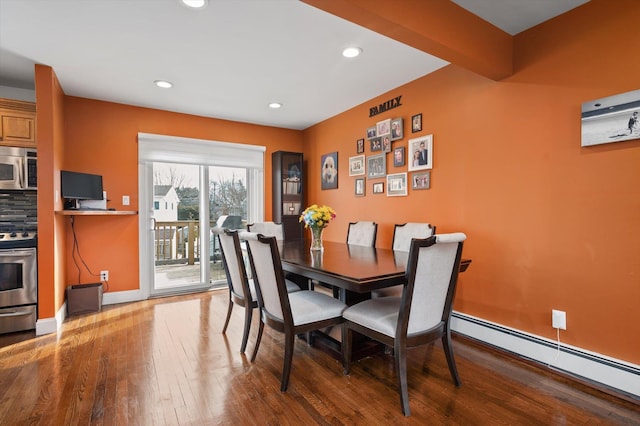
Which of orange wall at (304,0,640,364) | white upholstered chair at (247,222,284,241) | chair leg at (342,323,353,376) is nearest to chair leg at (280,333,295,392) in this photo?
chair leg at (342,323,353,376)

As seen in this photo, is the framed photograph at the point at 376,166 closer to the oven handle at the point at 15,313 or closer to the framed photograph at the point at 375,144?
the framed photograph at the point at 375,144

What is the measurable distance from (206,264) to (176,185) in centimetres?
118

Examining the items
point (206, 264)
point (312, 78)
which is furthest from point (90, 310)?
point (312, 78)

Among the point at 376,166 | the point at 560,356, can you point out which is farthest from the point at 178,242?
the point at 560,356

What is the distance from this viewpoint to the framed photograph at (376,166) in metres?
3.69

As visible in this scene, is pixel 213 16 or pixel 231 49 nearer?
pixel 213 16

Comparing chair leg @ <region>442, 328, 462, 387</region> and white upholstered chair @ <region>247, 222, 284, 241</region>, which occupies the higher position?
white upholstered chair @ <region>247, 222, 284, 241</region>

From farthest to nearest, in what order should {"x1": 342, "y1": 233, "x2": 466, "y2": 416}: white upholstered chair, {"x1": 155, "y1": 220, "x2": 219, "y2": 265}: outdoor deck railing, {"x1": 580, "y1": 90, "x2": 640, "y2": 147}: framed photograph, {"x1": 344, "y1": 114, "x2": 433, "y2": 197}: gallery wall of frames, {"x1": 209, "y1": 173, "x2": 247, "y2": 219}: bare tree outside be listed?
1. {"x1": 209, "y1": 173, "x2": 247, "y2": 219}: bare tree outside
2. {"x1": 155, "y1": 220, "x2": 219, "y2": 265}: outdoor deck railing
3. {"x1": 344, "y1": 114, "x2": 433, "y2": 197}: gallery wall of frames
4. {"x1": 580, "y1": 90, "x2": 640, "y2": 147}: framed photograph
5. {"x1": 342, "y1": 233, "x2": 466, "y2": 416}: white upholstered chair

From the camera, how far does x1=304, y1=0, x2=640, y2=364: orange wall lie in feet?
6.54

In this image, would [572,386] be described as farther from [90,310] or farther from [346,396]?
[90,310]

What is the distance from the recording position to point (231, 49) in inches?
105

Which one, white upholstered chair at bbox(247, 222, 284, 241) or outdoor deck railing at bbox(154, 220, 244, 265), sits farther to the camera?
A: outdoor deck railing at bbox(154, 220, 244, 265)

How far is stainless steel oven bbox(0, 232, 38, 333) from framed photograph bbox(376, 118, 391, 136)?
12.0 ft

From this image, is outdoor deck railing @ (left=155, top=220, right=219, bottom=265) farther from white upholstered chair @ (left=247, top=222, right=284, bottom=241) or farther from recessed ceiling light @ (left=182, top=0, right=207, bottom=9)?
recessed ceiling light @ (left=182, top=0, right=207, bottom=9)
